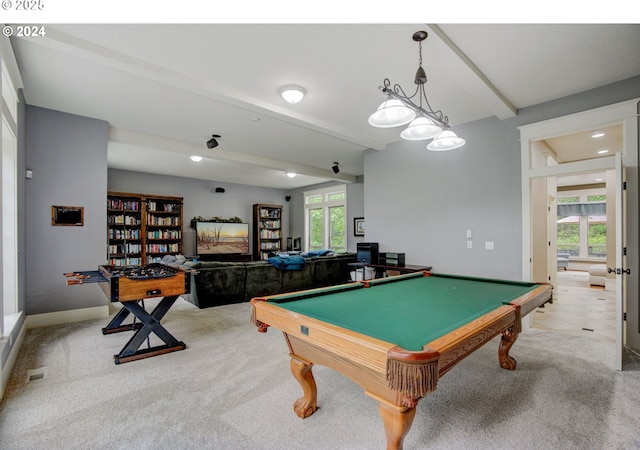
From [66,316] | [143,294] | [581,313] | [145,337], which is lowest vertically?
[581,313]

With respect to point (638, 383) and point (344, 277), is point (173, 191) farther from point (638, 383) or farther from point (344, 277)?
point (638, 383)

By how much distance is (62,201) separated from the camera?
153 inches

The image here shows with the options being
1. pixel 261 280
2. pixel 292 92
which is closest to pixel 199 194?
pixel 261 280

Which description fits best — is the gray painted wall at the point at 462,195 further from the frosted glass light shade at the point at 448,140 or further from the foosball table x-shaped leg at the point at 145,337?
the foosball table x-shaped leg at the point at 145,337

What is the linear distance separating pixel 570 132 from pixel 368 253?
9.95 feet

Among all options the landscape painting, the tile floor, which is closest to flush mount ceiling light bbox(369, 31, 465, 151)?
the tile floor

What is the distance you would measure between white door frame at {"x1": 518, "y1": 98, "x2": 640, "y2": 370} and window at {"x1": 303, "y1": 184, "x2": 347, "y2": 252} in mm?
5213

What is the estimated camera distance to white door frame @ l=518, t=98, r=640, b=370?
3059 millimetres

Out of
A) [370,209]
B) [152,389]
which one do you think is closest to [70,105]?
[152,389]

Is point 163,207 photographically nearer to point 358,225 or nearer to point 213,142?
point 213,142

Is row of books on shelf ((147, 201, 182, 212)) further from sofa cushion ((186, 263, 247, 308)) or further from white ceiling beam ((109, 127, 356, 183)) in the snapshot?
sofa cushion ((186, 263, 247, 308))

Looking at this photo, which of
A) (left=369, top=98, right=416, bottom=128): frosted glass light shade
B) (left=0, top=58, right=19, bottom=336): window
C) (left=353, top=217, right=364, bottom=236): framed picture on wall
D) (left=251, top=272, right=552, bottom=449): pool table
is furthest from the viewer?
(left=353, top=217, right=364, bottom=236): framed picture on wall

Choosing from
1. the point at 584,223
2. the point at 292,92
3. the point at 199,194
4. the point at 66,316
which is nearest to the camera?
the point at 292,92

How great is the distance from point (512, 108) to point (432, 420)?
140 inches
